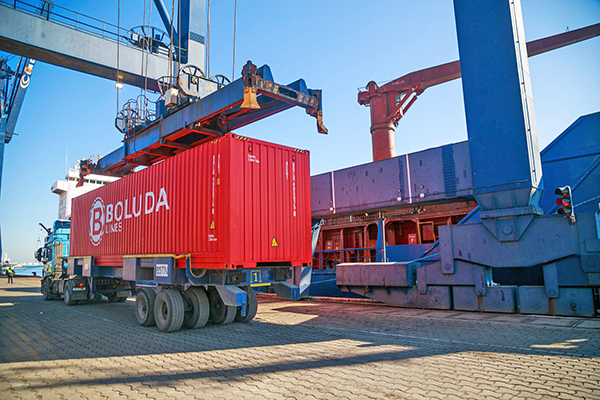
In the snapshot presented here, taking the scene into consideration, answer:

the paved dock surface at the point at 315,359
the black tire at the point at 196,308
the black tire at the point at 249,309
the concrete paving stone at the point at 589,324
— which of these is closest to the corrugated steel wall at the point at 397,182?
the paved dock surface at the point at 315,359

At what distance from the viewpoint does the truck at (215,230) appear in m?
7.80

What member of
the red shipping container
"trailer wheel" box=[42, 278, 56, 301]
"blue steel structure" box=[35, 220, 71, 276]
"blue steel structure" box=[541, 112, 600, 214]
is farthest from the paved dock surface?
"trailer wheel" box=[42, 278, 56, 301]

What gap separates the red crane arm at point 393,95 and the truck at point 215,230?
18548 millimetres

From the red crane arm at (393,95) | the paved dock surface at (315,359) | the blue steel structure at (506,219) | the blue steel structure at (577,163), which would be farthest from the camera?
the red crane arm at (393,95)

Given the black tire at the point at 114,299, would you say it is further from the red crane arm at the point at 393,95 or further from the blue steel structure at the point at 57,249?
the red crane arm at the point at 393,95

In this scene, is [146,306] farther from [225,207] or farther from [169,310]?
[225,207]

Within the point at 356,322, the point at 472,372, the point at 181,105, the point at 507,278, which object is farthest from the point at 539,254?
the point at 181,105

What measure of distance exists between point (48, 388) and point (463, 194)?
11442 millimetres

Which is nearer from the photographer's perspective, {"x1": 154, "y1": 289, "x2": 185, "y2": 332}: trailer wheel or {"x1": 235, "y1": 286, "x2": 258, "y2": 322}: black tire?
{"x1": 154, "y1": 289, "x2": 185, "y2": 332}: trailer wheel

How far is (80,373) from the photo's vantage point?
A: 17.2 ft

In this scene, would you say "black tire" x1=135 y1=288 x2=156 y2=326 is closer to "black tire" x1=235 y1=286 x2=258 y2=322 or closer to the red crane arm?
"black tire" x1=235 y1=286 x2=258 y2=322

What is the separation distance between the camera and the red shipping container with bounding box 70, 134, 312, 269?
7.77 metres

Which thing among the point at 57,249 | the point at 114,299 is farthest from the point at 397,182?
the point at 57,249

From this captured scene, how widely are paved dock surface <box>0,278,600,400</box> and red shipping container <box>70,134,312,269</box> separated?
176cm
